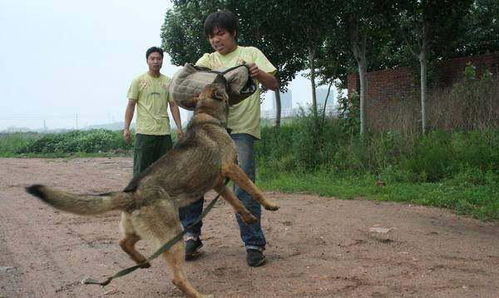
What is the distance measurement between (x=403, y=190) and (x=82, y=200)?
6.09 metres

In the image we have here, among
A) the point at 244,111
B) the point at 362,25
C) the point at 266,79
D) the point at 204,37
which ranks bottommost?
the point at 244,111

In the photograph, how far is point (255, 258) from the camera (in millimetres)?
4461

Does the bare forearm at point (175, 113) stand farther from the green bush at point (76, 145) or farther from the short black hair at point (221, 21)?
the green bush at point (76, 145)

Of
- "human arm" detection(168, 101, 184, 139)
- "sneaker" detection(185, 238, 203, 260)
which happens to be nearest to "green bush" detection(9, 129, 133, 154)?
"human arm" detection(168, 101, 184, 139)

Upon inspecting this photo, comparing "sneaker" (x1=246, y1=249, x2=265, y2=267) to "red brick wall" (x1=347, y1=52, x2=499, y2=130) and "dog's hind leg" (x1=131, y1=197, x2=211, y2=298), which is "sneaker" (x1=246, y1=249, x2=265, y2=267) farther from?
"red brick wall" (x1=347, y1=52, x2=499, y2=130)

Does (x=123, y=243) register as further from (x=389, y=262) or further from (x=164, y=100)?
(x=164, y=100)

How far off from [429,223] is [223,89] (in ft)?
11.7

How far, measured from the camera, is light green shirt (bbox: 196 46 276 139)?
174 inches

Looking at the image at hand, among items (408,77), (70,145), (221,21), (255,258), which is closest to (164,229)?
(255,258)

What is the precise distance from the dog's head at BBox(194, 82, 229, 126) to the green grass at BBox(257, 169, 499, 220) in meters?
4.22

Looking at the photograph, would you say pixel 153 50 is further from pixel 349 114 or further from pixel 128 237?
pixel 349 114

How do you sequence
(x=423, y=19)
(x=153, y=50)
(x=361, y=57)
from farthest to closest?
(x=361, y=57)
(x=423, y=19)
(x=153, y=50)

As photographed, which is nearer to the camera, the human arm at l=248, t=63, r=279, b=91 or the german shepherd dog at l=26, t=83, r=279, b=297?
the german shepherd dog at l=26, t=83, r=279, b=297

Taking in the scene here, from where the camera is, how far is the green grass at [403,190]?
6.87 metres
